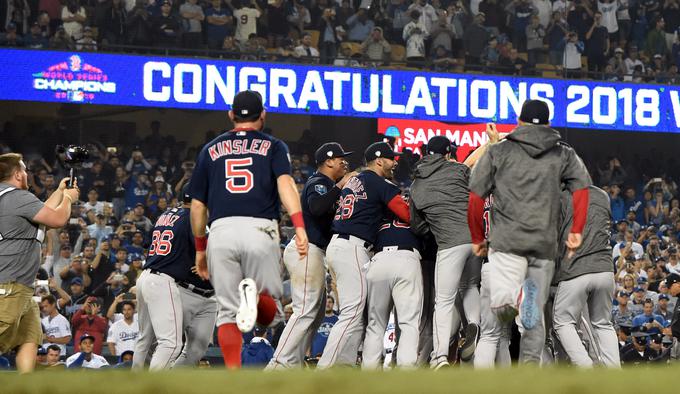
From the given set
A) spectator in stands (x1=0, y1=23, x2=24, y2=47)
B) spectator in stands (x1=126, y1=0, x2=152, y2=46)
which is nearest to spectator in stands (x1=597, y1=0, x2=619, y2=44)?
spectator in stands (x1=126, y1=0, x2=152, y2=46)

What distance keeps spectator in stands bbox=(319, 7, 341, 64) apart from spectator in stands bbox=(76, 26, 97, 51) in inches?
170

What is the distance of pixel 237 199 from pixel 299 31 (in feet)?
50.9

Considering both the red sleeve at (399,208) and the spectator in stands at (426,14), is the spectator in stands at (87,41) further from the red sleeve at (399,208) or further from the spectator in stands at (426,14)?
the red sleeve at (399,208)

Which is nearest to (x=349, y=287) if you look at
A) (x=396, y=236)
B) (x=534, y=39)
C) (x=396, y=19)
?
(x=396, y=236)

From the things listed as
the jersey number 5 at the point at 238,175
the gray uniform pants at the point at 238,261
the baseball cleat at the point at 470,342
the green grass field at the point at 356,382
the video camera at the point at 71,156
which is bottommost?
the baseball cleat at the point at 470,342

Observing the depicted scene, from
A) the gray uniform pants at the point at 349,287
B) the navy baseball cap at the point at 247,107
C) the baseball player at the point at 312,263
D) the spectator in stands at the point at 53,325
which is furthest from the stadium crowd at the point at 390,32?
the navy baseball cap at the point at 247,107

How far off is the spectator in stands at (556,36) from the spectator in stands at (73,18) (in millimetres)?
9305

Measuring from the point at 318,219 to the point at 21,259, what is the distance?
2309mm

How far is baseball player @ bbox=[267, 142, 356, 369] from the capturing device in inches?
318

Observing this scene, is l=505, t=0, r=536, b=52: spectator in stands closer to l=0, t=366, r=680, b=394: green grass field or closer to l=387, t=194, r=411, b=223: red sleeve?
l=387, t=194, r=411, b=223: red sleeve

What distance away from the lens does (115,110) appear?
2114cm

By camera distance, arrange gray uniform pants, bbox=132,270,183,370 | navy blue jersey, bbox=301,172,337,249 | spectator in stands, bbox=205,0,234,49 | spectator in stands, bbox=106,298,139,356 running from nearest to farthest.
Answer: gray uniform pants, bbox=132,270,183,370
navy blue jersey, bbox=301,172,337,249
spectator in stands, bbox=106,298,139,356
spectator in stands, bbox=205,0,234,49

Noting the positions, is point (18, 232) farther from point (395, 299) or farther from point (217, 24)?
point (217, 24)

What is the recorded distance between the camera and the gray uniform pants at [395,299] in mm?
7933
